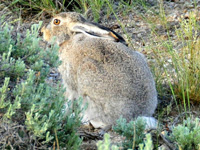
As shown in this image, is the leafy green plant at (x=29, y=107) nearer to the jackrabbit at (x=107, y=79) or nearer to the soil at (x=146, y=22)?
the jackrabbit at (x=107, y=79)

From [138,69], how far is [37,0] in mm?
3446

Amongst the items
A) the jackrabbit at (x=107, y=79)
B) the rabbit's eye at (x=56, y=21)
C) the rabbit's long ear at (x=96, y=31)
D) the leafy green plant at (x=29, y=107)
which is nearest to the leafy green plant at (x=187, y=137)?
the leafy green plant at (x=29, y=107)

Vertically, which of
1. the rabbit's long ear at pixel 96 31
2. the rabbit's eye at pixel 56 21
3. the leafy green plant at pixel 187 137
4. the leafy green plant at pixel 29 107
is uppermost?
the rabbit's eye at pixel 56 21

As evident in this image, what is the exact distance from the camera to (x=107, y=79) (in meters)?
4.53

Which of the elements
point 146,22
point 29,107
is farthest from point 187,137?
point 146,22

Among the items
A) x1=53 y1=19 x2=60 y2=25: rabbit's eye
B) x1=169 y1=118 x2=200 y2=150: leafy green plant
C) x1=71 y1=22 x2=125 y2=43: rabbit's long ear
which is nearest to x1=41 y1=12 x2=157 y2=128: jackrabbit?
x1=71 y1=22 x2=125 y2=43: rabbit's long ear

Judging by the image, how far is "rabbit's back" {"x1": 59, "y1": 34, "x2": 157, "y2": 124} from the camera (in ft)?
14.6

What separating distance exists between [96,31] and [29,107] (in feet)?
7.22

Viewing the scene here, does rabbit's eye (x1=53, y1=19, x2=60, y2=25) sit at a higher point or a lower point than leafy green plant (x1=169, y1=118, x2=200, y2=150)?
higher

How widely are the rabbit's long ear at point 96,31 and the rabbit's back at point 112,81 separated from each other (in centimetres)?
6

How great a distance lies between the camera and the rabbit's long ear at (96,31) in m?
4.84

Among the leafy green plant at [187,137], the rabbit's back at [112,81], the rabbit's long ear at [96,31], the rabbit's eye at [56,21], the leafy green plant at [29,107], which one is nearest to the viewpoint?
the leafy green plant at [29,107]

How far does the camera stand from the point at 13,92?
9.77 ft

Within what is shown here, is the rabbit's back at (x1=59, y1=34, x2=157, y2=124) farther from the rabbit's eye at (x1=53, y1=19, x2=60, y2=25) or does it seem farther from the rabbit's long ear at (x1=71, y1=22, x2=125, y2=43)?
the rabbit's eye at (x1=53, y1=19, x2=60, y2=25)
